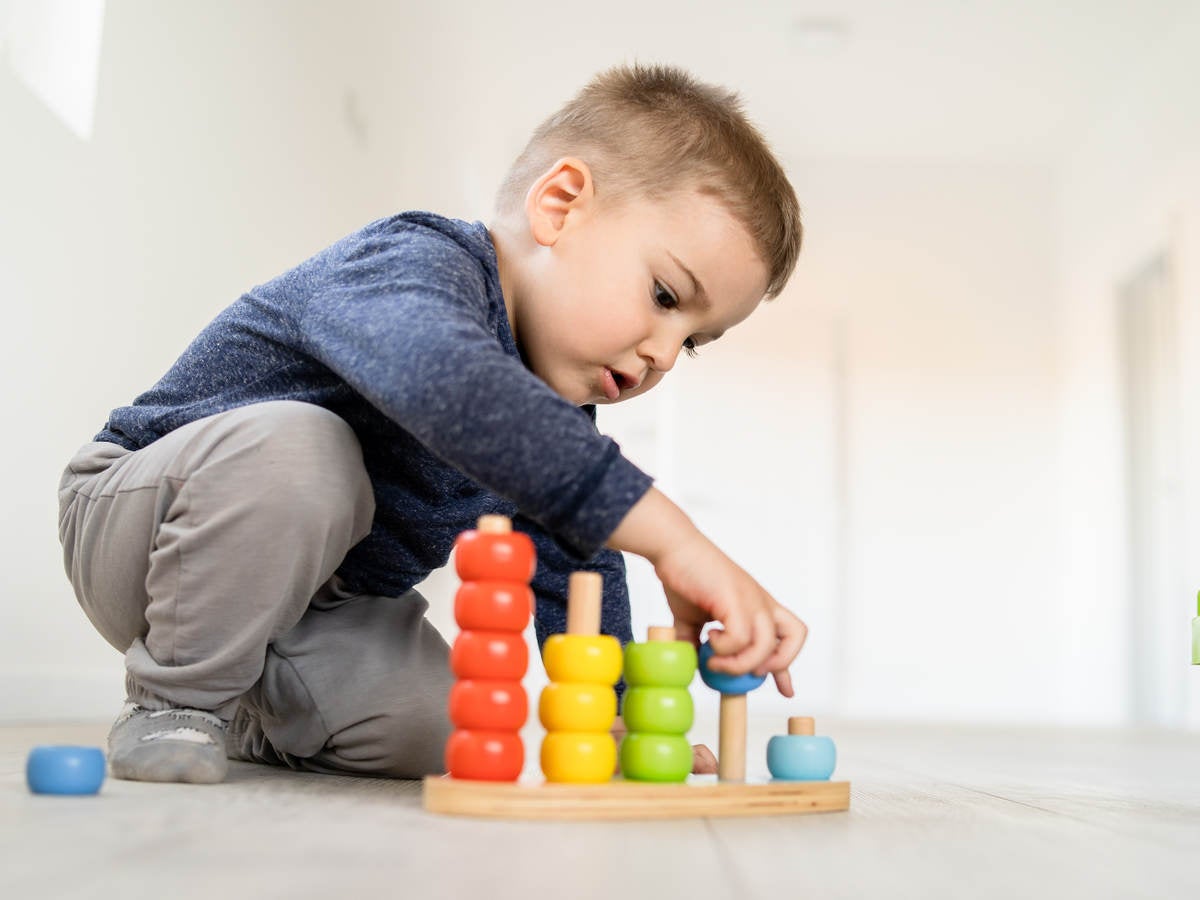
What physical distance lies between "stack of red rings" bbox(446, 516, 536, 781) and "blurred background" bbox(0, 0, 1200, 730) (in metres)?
1.67

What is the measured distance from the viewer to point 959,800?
995 millimetres

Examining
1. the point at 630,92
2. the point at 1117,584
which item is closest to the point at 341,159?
the point at 630,92

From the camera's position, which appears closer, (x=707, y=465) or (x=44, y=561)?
(x=44, y=561)

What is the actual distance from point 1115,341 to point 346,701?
4380mm

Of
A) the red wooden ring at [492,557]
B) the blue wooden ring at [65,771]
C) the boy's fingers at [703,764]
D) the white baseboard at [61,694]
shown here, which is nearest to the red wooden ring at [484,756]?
the red wooden ring at [492,557]

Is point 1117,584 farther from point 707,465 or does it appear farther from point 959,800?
point 959,800

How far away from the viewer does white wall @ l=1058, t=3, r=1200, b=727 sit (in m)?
4.05

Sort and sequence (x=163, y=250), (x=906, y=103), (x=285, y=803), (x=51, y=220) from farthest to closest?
(x=906, y=103), (x=163, y=250), (x=51, y=220), (x=285, y=803)

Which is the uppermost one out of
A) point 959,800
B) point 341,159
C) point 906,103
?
point 906,103

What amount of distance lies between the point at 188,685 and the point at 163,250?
140 cm

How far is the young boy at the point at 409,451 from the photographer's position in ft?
2.66

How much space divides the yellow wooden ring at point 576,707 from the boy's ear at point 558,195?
554 millimetres

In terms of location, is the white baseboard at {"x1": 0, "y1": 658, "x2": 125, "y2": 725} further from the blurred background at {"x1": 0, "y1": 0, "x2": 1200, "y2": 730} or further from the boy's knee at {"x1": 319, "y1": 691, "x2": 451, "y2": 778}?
the boy's knee at {"x1": 319, "y1": 691, "x2": 451, "y2": 778}

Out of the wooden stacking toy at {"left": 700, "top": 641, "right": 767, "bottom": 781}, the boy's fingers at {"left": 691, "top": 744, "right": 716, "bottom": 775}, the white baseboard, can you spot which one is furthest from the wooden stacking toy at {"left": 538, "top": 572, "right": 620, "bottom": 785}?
the white baseboard
